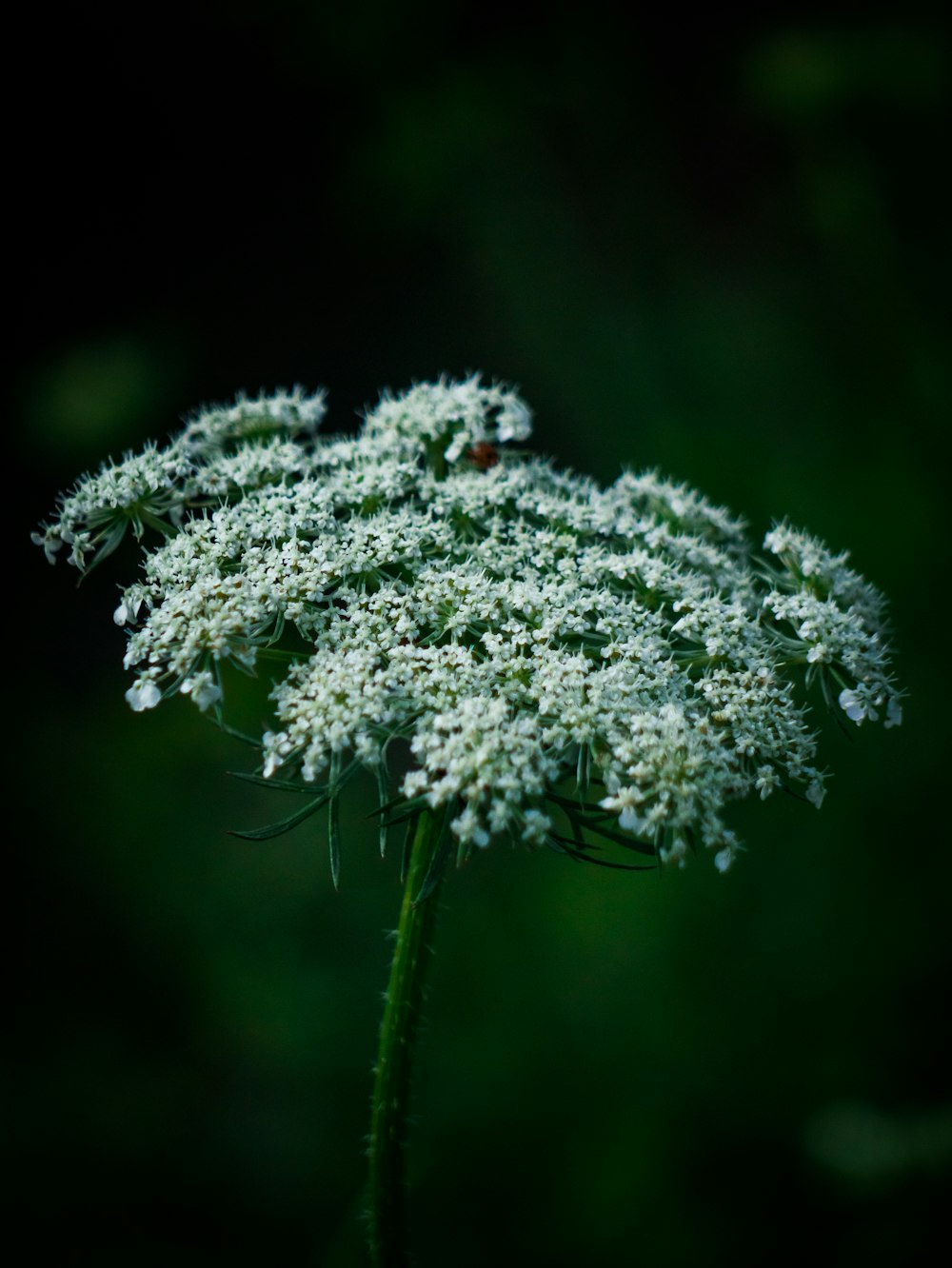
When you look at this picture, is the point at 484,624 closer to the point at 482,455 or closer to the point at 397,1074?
the point at 482,455

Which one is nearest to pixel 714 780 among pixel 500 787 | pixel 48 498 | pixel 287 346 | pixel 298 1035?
pixel 500 787

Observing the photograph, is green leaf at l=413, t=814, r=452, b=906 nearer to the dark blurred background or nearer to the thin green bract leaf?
the thin green bract leaf

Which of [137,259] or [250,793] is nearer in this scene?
[250,793]

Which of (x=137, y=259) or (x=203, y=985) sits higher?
(x=137, y=259)

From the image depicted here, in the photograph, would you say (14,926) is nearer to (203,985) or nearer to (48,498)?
(203,985)

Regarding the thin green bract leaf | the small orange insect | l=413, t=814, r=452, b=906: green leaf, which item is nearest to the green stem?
l=413, t=814, r=452, b=906: green leaf

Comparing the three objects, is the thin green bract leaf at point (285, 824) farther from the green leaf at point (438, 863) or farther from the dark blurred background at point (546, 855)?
the dark blurred background at point (546, 855)
